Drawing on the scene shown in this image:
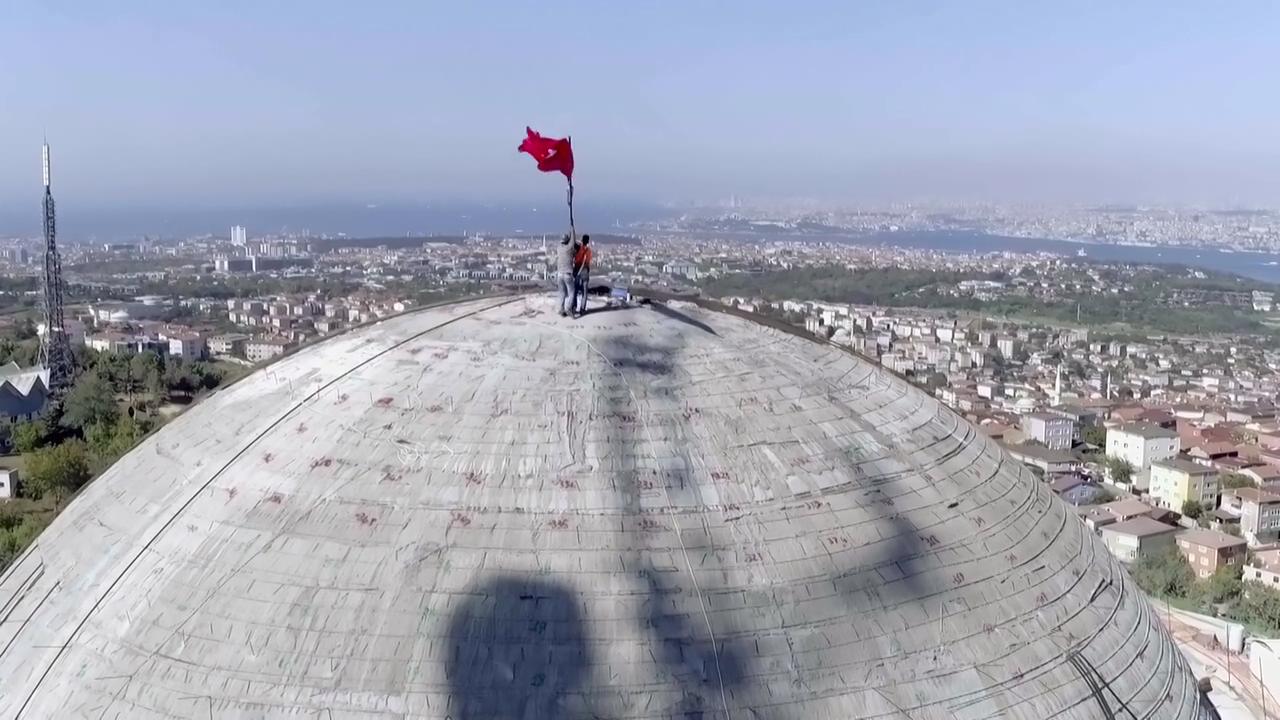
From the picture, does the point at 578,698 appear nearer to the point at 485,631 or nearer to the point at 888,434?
the point at 485,631

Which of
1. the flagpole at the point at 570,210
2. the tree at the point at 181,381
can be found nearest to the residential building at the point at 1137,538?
the flagpole at the point at 570,210

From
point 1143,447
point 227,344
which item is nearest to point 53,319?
point 227,344

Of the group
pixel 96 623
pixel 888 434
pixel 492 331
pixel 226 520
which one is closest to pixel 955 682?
pixel 888 434

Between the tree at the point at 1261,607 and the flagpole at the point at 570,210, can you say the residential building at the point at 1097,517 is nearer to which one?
the tree at the point at 1261,607

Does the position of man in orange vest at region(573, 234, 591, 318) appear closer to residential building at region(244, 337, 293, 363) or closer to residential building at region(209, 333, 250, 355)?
residential building at region(244, 337, 293, 363)

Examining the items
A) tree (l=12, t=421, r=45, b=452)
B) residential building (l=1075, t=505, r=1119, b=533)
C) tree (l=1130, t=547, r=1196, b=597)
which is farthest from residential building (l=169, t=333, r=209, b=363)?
tree (l=1130, t=547, r=1196, b=597)

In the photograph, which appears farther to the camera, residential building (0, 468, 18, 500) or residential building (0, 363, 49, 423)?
residential building (0, 363, 49, 423)
